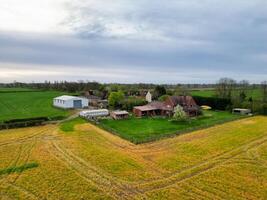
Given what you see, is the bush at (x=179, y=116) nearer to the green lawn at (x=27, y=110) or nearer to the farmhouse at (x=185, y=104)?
the farmhouse at (x=185, y=104)

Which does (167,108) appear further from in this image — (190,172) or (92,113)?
(190,172)

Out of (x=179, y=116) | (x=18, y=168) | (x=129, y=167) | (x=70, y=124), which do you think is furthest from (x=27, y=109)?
(x=129, y=167)

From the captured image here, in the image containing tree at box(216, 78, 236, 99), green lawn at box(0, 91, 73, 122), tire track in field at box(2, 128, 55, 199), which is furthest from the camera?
tree at box(216, 78, 236, 99)

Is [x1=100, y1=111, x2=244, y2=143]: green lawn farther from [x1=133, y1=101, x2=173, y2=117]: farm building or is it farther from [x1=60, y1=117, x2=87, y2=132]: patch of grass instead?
[x1=60, y1=117, x2=87, y2=132]: patch of grass

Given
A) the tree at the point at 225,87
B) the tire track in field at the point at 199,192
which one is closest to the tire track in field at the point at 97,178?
the tire track in field at the point at 199,192

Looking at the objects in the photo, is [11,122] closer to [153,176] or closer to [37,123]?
[37,123]

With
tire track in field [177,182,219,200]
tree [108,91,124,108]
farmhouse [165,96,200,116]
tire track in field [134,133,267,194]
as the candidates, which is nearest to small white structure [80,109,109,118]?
tree [108,91,124,108]

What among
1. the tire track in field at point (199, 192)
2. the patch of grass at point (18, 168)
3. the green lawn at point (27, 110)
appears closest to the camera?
the tire track in field at point (199, 192)
